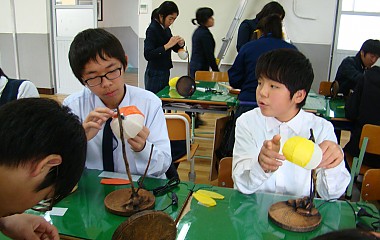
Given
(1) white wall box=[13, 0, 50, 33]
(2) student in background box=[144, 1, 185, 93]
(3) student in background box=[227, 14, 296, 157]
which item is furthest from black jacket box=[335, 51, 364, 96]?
(1) white wall box=[13, 0, 50, 33]

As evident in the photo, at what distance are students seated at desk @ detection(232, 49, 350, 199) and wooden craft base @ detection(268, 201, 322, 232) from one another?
139 millimetres

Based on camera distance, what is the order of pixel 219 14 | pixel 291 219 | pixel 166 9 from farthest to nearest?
pixel 219 14
pixel 166 9
pixel 291 219

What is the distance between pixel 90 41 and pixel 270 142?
2.61ft

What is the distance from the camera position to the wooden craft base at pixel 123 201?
1084 millimetres

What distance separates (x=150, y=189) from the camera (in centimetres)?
129

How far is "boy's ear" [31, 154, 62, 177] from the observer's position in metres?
0.67

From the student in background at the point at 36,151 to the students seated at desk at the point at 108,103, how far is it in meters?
0.41

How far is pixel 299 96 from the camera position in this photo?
4.55ft

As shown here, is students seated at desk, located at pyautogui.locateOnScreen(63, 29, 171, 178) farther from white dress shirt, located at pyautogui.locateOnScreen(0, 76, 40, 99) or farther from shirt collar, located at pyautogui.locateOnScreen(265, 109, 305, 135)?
white dress shirt, located at pyautogui.locateOnScreen(0, 76, 40, 99)

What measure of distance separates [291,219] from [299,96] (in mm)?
532

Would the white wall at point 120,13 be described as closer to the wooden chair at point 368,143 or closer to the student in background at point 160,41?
the student in background at point 160,41

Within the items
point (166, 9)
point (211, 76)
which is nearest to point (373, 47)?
point (211, 76)

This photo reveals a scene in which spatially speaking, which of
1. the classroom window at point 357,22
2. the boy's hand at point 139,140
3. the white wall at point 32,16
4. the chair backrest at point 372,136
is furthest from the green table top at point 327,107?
the white wall at point 32,16

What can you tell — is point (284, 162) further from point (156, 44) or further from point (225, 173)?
point (156, 44)
